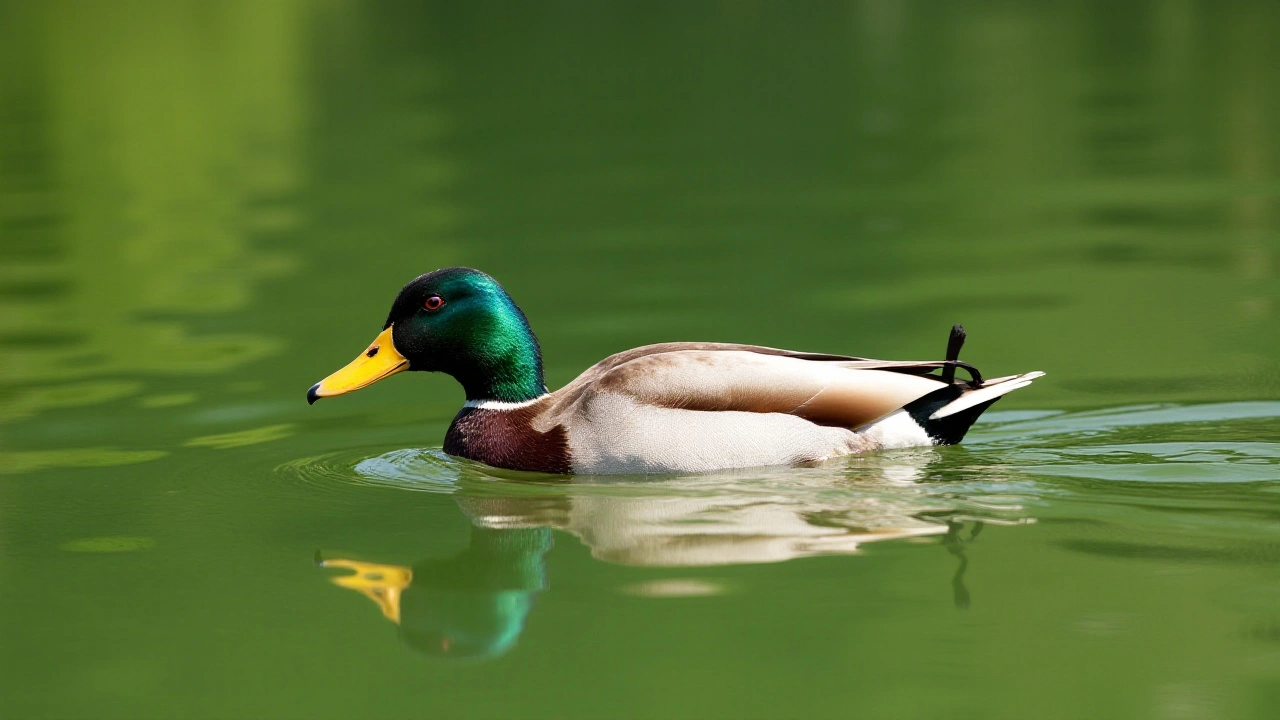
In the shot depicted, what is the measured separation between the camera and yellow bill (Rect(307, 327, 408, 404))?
29.7ft

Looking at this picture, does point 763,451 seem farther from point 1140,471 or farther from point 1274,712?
point 1274,712

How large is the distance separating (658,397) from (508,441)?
86 cm

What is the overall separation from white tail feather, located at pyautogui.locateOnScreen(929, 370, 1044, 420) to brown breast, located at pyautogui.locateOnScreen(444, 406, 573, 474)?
69.7 inches

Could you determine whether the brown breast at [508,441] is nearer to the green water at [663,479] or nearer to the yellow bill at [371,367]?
the green water at [663,479]

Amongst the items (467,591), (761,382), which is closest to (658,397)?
(761,382)

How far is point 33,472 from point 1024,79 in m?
22.6

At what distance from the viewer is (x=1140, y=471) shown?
8.15 metres

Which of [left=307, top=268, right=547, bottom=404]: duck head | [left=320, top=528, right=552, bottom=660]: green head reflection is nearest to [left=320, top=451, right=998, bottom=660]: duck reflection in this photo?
[left=320, top=528, right=552, bottom=660]: green head reflection

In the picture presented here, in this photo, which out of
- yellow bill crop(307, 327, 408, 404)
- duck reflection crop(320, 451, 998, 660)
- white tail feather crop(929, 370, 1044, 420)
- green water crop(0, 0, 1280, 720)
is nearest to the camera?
green water crop(0, 0, 1280, 720)

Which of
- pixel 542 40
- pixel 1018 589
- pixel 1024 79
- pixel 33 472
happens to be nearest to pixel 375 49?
pixel 542 40

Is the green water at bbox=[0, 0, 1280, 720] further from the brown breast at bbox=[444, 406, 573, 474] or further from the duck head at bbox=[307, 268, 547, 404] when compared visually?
the duck head at bbox=[307, 268, 547, 404]

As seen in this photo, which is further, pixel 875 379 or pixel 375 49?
pixel 375 49

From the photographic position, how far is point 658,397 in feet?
27.8

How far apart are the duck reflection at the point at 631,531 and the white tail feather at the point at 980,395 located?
0.23 m
